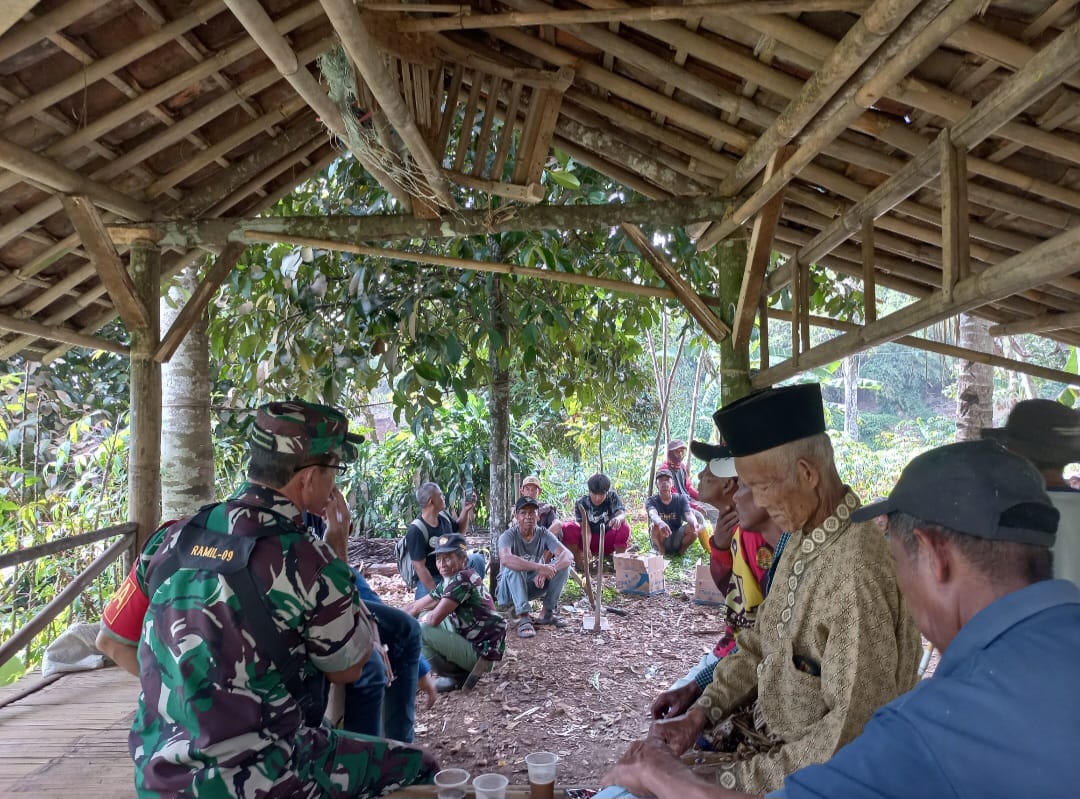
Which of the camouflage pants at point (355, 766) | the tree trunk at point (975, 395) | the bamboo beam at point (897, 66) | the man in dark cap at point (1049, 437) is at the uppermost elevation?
the bamboo beam at point (897, 66)

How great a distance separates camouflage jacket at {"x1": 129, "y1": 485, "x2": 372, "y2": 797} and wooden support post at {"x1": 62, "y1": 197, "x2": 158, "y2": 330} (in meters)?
2.55

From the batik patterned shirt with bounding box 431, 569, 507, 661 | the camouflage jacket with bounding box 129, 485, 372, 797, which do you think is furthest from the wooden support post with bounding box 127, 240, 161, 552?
the camouflage jacket with bounding box 129, 485, 372, 797

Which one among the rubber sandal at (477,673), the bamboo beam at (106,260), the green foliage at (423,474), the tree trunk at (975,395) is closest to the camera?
the bamboo beam at (106,260)

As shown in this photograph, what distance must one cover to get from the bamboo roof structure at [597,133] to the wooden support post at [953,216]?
0.03 feet

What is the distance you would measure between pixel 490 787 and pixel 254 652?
29.1 inches

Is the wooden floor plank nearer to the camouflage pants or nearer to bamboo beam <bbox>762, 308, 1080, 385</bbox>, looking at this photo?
the camouflage pants

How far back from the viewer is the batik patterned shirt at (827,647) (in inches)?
70.1

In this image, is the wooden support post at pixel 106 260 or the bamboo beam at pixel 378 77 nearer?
the bamboo beam at pixel 378 77

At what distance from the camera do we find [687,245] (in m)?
6.11

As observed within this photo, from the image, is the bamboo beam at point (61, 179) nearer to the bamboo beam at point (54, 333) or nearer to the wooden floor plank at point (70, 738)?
the bamboo beam at point (54, 333)

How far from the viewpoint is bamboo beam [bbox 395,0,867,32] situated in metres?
2.49

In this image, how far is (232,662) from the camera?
6.64 ft

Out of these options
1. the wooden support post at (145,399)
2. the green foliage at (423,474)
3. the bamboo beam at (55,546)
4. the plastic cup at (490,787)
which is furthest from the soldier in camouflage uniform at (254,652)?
the green foliage at (423,474)

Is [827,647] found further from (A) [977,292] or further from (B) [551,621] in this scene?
(B) [551,621]
